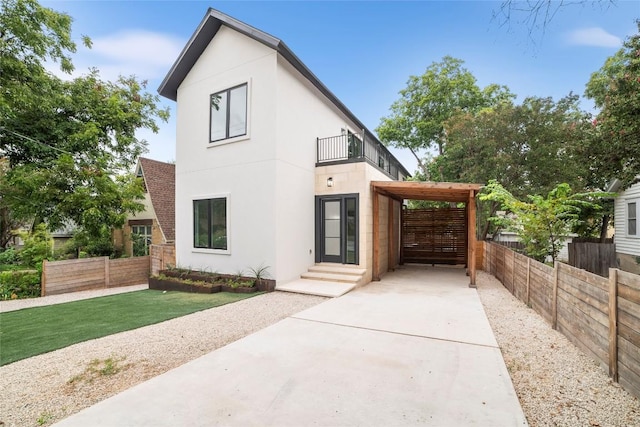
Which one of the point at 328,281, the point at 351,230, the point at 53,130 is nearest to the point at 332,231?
the point at 351,230

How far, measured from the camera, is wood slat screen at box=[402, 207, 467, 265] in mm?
11961

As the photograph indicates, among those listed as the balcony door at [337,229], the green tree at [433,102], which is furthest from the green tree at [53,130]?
the green tree at [433,102]

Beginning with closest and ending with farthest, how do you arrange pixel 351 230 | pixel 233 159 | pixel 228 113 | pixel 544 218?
pixel 544 218 → pixel 233 159 → pixel 351 230 → pixel 228 113

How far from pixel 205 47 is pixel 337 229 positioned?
23.8 feet

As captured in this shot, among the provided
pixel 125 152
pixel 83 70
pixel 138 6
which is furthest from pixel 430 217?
pixel 83 70

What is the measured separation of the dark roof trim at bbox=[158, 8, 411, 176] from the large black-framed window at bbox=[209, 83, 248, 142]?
4.67 ft

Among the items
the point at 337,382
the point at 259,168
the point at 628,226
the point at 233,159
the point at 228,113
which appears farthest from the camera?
the point at 628,226

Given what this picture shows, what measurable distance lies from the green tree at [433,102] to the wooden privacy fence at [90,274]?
18.5 meters

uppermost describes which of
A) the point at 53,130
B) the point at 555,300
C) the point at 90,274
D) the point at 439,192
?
the point at 53,130

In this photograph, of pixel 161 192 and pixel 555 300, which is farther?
pixel 161 192

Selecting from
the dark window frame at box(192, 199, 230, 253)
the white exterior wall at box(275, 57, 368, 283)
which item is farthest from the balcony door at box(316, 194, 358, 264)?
the dark window frame at box(192, 199, 230, 253)

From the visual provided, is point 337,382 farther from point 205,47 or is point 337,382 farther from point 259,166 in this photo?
point 205,47

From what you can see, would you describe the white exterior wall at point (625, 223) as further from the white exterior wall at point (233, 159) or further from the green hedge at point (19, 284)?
the green hedge at point (19, 284)

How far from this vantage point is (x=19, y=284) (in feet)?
29.7
